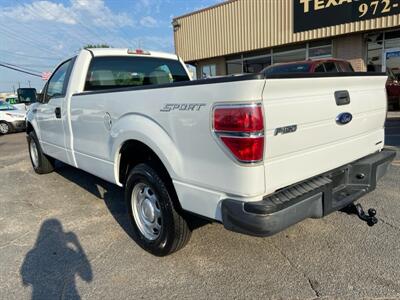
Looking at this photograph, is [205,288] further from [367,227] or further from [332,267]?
[367,227]

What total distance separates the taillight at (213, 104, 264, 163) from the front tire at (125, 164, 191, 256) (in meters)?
0.91

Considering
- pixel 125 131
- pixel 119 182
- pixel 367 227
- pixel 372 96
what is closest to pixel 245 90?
pixel 125 131

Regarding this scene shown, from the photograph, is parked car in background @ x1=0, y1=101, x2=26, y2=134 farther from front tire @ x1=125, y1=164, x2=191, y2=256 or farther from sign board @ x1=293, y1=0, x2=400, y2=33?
front tire @ x1=125, y1=164, x2=191, y2=256

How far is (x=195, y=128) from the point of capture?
2473 millimetres

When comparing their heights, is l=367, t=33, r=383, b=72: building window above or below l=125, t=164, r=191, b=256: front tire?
above

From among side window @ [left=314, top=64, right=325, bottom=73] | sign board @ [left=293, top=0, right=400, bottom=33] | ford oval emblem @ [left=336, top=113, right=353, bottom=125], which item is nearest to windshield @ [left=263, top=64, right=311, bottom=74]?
side window @ [left=314, top=64, right=325, bottom=73]

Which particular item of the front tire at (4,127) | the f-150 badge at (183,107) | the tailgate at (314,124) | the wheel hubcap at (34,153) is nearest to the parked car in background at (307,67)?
the wheel hubcap at (34,153)

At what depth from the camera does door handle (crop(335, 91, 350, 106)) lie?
2775 millimetres

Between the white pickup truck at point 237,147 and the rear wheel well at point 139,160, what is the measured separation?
10 millimetres

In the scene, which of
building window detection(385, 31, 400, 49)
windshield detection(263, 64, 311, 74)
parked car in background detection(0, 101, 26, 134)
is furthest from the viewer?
parked car in background detection(0, 101, 26, 134)

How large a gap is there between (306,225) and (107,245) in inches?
80.9

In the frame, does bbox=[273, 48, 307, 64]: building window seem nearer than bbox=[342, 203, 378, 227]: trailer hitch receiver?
No

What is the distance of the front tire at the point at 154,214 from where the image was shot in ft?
9.74

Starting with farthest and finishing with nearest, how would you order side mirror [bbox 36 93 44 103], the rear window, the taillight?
side mirror [bbox 36 93 44 103] → the rear window → the taillight
